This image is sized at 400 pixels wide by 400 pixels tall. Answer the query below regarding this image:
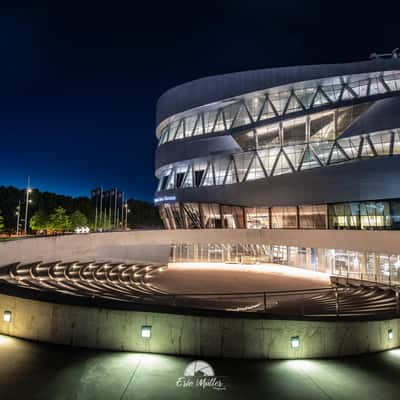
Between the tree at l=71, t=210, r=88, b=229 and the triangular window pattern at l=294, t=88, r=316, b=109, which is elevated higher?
the triangular window pattern at l=294, t=88, r=316, b=109

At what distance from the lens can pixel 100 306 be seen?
871 cm

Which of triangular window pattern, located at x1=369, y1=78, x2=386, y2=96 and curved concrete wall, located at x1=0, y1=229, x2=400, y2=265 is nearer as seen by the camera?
curved concrete wall, located at x1=0, y1=229, x2=400, y2=265

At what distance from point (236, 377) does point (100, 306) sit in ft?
13.8

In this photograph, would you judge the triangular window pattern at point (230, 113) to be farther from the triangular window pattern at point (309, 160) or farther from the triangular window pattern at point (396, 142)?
the triangular window pattern at point (396, 142)

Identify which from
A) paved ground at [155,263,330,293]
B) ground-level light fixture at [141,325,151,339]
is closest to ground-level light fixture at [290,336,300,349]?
ground-level light fixture at [141,325,151,339]

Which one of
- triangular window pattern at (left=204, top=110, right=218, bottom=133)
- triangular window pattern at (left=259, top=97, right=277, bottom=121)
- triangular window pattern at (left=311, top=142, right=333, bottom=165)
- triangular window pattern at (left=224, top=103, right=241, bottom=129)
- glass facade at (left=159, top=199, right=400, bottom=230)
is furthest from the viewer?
triangular window pattern at (left=204, top=110, right=218, bottom=133)

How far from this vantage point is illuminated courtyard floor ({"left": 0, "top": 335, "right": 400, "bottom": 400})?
Result: 6375 millimetres

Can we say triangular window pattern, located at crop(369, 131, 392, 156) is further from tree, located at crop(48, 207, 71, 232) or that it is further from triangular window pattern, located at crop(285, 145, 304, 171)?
tree, located at crop(48, 207, 71, 232)

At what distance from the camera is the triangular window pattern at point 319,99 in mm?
37509

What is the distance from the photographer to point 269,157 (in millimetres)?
40125

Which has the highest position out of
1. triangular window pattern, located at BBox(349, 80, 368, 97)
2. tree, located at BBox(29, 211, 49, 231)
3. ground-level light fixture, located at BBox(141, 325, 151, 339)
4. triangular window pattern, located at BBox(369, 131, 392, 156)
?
triangular window pattern, located at BBox(349, 80, 368, 97)

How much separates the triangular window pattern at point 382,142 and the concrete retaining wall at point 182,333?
28804 millimetres

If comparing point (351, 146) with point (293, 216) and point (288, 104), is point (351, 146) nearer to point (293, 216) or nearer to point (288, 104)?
point (288, 104)

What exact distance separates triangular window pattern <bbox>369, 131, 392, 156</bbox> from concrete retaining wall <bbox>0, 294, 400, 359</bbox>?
28804 millimetres
